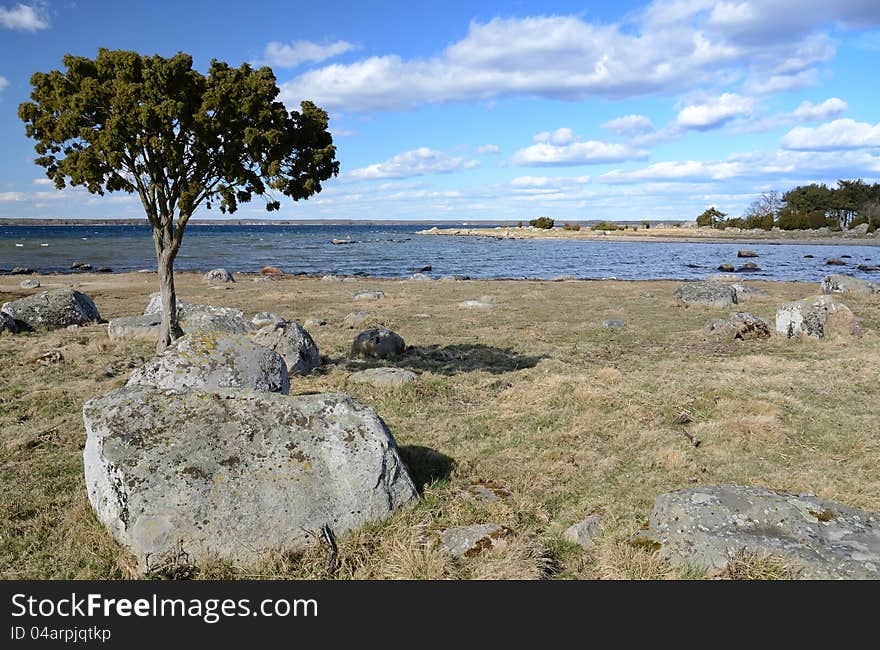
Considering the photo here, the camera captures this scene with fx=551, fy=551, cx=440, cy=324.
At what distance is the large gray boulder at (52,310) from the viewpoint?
858 inches

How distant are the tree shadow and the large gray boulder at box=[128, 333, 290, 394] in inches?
136

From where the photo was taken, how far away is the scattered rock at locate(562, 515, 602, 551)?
7.04 metres

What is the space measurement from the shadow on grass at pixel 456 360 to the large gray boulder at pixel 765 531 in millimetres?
9747

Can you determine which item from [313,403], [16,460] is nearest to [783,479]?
[313,403]

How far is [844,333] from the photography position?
67.8ft

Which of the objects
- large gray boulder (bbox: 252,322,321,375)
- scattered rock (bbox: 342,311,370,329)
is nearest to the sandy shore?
scattered rock (bbox: 342,311,370,329)

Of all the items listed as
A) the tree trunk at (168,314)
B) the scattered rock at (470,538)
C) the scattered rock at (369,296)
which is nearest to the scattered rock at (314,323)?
the tree trunk at (168,314)

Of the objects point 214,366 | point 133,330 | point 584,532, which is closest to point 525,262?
point 133,330

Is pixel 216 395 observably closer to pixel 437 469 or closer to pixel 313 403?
pixel 313 403

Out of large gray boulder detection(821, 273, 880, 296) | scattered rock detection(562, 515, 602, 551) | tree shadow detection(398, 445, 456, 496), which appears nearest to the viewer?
scattered rock detection(562, 515, 602, 551)

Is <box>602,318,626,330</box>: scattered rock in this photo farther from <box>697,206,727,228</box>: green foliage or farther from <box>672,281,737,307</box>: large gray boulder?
<box>697,206,727,228</box>: green foliage

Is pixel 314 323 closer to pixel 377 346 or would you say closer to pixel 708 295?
pixel 377 346

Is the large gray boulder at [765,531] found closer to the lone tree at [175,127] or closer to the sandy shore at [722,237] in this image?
the lone tree at [175,127]

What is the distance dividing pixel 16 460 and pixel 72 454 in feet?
2.73
